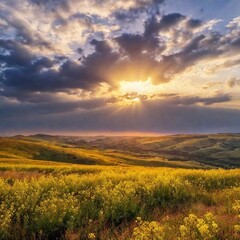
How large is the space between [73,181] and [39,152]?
96.7 m

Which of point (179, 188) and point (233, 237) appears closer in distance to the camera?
point (233, 237)

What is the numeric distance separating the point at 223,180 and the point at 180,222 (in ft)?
40.2

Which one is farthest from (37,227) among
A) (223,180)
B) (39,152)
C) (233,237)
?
(39,152)

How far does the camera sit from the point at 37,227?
1021 centimetres

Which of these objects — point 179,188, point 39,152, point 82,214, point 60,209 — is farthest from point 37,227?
point 39,152

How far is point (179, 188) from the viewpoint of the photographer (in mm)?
15648

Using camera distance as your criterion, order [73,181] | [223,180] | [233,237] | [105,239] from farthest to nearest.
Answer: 1. [223,180]
2. [73,181]
3. [105,239]
4. [233,237]

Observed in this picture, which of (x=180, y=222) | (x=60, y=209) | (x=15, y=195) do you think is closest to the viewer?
(x=180, y=222)

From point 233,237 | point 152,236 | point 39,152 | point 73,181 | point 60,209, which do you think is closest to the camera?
point 152,236

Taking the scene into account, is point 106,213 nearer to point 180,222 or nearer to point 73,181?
point 180,222

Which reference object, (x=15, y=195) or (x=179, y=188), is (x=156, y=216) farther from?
(x=15, y=195)

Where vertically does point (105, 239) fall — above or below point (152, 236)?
below

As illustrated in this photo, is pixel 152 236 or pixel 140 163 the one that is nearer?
pixel 152 236

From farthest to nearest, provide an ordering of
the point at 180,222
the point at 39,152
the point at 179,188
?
the point at 39,152
the point at 179,188
the point at 180,222
